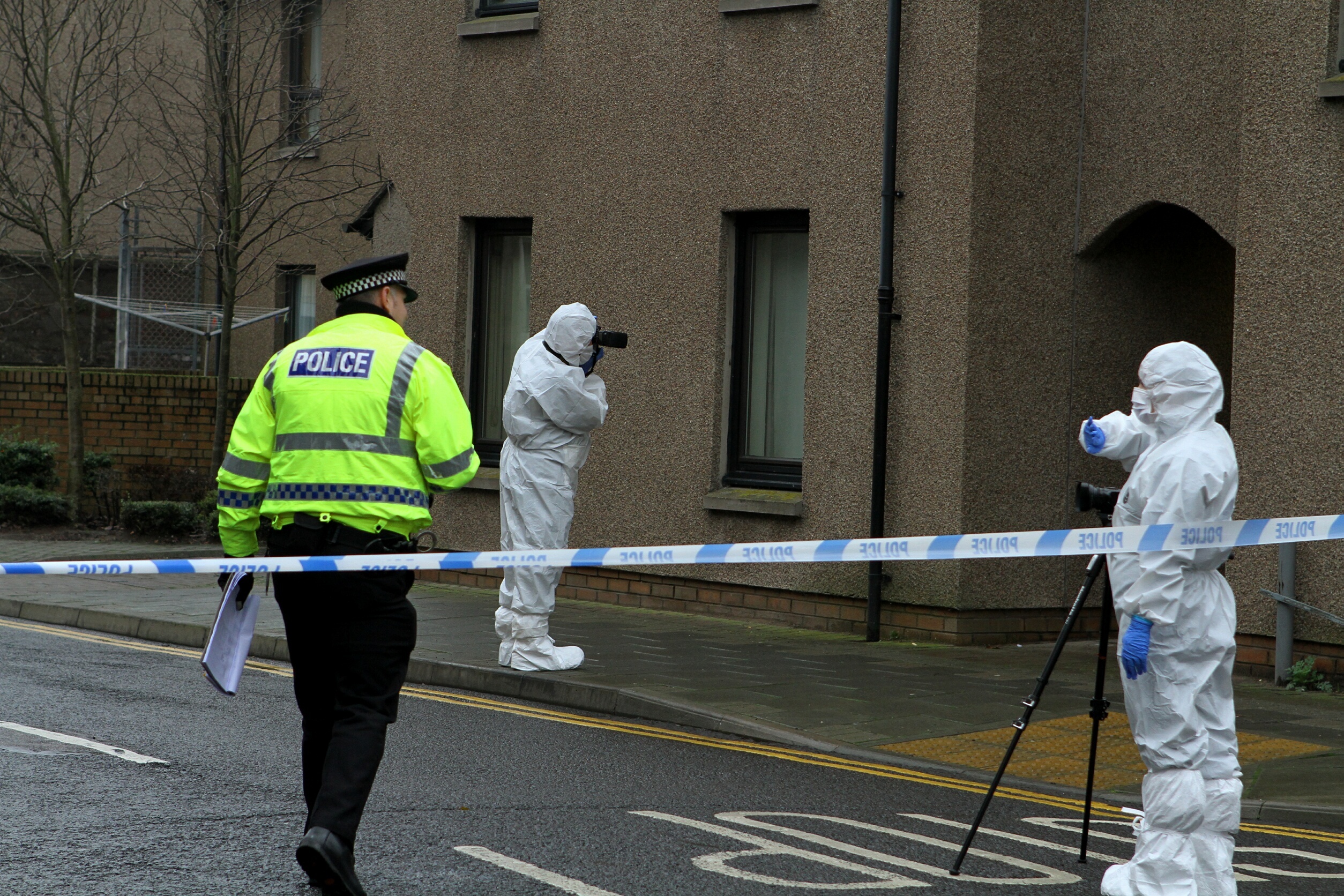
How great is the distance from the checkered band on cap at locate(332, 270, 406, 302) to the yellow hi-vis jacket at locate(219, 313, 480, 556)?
20 cm

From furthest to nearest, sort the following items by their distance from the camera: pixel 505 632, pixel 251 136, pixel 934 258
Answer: pixel 251 136
pixel 934 258
pixel 505 632

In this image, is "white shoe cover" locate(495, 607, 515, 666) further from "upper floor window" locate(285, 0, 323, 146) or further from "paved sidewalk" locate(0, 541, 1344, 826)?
"upper floor window" locate(285, 0, 323, 146)

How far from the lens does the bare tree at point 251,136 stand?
1775 cm

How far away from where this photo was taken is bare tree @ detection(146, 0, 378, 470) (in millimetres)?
17750

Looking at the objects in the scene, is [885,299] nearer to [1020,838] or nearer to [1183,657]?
[1020,838]

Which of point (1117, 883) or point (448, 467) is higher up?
point (448, 467)

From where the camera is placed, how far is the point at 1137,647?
201 inches

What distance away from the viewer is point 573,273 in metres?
13.7

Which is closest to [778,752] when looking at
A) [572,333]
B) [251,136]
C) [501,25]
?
[572,333]

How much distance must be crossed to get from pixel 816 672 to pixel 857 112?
14.2 feet

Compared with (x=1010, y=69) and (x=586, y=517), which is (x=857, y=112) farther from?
(x=586, y=517)

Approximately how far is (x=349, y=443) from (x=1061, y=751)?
426 cm

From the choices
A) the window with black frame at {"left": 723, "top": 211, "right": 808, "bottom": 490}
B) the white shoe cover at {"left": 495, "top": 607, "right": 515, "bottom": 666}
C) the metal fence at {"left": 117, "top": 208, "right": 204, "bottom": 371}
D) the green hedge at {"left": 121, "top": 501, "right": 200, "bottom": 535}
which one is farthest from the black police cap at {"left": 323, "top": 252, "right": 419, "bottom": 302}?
the metal fence at {"left": 117, "top": 208, "right": 204, "bottom": 371}

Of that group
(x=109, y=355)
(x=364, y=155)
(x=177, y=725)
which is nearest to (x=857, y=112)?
(x=177, y=725)
